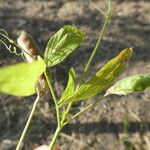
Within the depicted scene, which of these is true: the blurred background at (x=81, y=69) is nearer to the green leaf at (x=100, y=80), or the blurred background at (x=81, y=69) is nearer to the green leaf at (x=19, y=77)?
the green leaf at (x=100, y=80)

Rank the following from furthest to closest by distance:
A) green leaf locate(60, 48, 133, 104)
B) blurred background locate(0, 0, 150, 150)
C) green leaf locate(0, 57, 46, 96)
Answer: blurred background locate(0, 0, 150, 150), green leaf locate(60, 48, 133, 104), green leaf locate(0, 57, 46, 96)

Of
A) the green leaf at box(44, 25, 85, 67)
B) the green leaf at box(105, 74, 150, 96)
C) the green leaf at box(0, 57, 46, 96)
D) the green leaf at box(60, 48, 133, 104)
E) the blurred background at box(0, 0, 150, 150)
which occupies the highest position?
the green leaf at box(0, 57, 46, 96)

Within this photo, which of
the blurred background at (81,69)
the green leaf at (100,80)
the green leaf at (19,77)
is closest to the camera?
the green leaf at (19,77)

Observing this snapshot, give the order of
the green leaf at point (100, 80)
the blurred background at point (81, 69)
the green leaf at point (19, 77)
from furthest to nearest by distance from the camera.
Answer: the blurred background at point (81, 69), the green leaf at point (100, 80), the green leaf at point (19, 77)

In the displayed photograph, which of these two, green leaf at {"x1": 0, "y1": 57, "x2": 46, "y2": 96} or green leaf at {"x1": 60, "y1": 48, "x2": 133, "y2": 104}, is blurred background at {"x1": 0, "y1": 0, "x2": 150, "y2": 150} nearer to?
green leaf at {"x1": 60, "y1": 48, "x2": 133, "y2": 104}

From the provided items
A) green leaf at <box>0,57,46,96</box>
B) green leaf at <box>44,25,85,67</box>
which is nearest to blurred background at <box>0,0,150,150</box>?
green leaf at <box>44,25,85,67</box>

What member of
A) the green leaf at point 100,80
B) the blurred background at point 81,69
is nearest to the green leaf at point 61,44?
the green leaf at point 100,80
